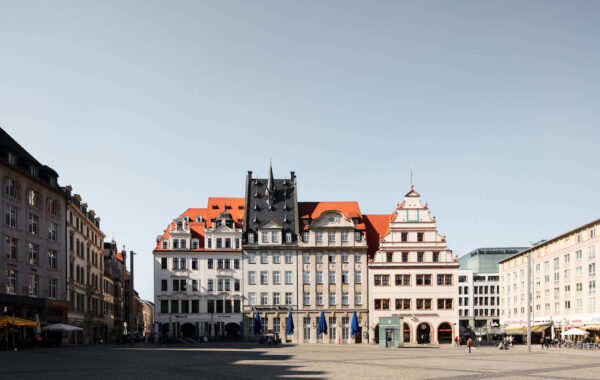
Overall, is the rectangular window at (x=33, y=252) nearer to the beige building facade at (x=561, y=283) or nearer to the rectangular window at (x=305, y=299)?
the rectangular window at (x=305, y=299)

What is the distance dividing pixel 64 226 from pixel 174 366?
46342 millimetres

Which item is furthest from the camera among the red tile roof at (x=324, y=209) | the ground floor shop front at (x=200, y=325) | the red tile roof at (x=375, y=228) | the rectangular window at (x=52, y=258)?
the red tile roof at (x=324, y=209)

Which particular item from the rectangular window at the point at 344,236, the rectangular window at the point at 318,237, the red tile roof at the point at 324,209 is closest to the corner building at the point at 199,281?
the red tile roof at the point at 324,209

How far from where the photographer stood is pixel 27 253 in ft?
221

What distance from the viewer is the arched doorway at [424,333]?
88.8 m

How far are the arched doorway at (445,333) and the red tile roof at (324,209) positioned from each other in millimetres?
17816

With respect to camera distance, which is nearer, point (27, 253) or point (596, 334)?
point (27, 253)

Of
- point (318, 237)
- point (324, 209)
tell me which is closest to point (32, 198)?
point (318, 237)

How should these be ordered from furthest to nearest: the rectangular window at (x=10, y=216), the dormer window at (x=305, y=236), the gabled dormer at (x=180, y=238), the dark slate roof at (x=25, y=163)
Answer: the gabled dormer at (x=180, y=238) → the dormer window at (x=305, y=236) → the dark slate roof at (x=25, y=163) → the rectangular window at (x=10, y=216)

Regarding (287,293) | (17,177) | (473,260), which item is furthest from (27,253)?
(473,260)

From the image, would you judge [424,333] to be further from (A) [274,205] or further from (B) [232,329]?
(A) [274,205]

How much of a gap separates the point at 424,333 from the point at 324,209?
2230cm

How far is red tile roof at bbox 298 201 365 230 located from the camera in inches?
3794

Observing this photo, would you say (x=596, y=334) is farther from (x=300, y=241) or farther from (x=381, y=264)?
(x=300, y=241)
